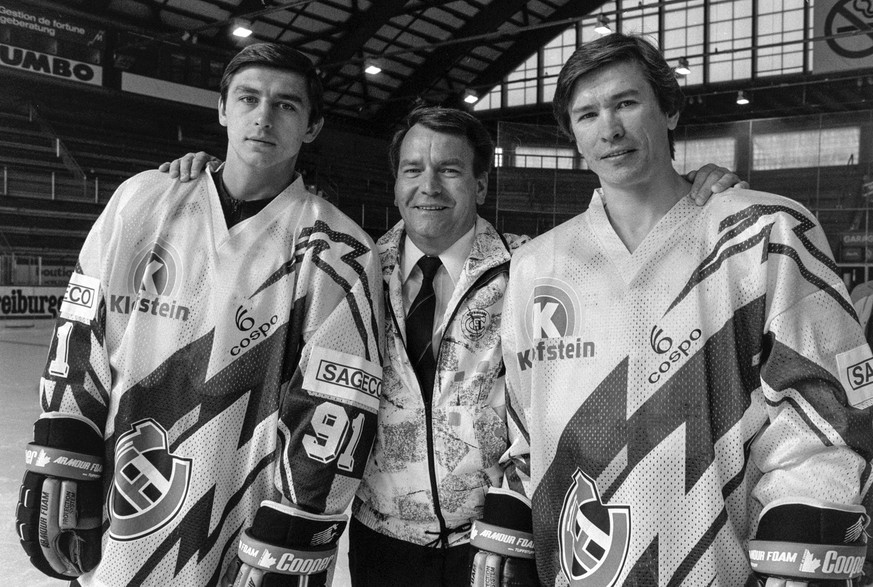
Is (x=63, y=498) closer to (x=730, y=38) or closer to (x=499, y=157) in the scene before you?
(x=499, y=157)

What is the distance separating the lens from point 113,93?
554 inches

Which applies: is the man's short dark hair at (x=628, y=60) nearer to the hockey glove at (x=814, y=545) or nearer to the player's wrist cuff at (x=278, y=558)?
the hockey glove at (x=814, y=545)

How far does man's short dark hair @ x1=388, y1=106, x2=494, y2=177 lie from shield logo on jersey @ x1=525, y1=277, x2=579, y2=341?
522 millimetres

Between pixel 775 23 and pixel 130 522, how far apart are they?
18381 mm

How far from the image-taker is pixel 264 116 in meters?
1.69

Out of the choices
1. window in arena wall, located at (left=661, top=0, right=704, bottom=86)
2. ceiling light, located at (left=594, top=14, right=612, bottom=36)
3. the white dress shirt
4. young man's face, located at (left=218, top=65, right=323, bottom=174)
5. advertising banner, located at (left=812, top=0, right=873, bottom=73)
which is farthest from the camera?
window in arena wall, located at (left=661, top=0, right=704, bottom=86)

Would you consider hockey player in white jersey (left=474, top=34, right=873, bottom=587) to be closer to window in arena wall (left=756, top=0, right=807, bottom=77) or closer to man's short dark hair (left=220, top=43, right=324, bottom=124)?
man's short dark hair (left=220, top=43, right=324, bottom=124)

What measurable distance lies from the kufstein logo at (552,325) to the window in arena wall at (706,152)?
9.43 metres

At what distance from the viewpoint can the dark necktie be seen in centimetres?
175

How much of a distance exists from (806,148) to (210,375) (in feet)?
33.3

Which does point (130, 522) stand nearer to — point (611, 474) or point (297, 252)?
point (297, 252)

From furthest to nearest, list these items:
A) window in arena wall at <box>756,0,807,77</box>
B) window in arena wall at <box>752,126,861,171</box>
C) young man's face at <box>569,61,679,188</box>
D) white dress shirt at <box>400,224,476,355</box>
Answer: window in arena wall at <box>756,0,807,77</box> → window in arena wall at <box>752,126,861,171</box> → white dress shirt at <box>400,224,476,355</box> → young man's face at <box>569,61,679,188</box>

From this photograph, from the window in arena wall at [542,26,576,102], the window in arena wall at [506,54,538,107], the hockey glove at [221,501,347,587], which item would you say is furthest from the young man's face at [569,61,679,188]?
the window in arena wall at [506,54,538,107]

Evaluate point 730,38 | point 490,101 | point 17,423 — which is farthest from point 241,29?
point 730,38
